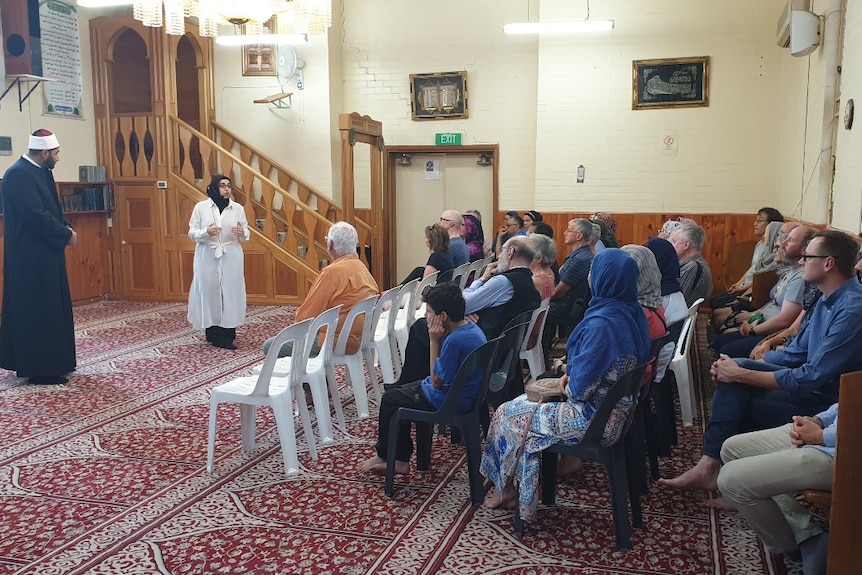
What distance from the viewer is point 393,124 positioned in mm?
10148

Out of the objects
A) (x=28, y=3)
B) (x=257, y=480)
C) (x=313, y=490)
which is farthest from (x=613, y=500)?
(x=28, y=3)

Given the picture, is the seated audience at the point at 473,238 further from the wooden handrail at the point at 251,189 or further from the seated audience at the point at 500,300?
the seated audience at the point at 500,300

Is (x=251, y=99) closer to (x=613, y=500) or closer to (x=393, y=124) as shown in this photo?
(x=393, y=124)

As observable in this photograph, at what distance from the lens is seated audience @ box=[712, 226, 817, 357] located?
4254 mm

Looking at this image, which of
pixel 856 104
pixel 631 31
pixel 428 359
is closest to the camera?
pixel 428 359

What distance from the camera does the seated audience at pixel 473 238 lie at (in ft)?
25.1

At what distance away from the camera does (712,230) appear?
357 inches

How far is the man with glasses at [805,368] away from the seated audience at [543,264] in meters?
1.75

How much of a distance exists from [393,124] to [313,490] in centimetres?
732

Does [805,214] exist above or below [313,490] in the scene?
above

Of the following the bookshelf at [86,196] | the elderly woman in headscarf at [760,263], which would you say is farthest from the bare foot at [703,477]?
the bookshelf at [86,196]

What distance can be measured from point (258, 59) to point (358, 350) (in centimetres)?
661

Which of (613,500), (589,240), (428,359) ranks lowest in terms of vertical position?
(613,500)

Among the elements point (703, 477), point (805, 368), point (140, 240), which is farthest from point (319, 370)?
point (140, 240)
